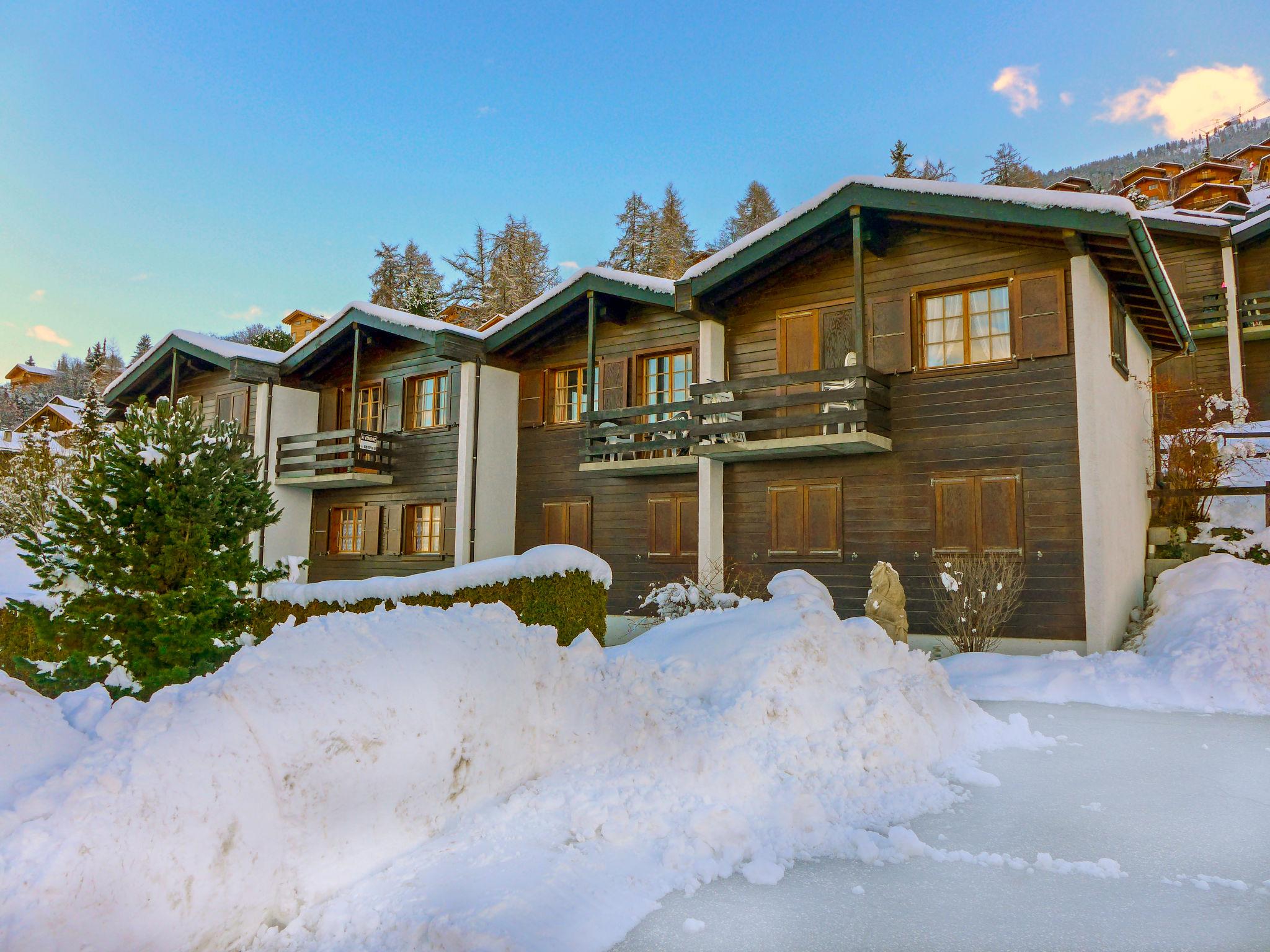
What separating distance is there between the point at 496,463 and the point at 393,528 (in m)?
3.46

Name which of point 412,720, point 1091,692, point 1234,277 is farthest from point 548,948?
point 1234,277

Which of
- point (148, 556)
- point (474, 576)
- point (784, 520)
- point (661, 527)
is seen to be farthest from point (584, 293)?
point (148, 556)

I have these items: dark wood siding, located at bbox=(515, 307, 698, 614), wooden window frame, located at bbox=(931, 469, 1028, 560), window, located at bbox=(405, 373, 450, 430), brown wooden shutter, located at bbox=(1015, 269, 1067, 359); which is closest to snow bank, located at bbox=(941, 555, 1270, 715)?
wooden window frame, located at bbox=(931, 469, 1028, 560)

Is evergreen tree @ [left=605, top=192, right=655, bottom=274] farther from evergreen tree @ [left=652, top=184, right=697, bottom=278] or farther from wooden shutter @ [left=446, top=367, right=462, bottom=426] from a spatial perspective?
wooden shutter @ [left=446, top=367, right=462, bottom=426]

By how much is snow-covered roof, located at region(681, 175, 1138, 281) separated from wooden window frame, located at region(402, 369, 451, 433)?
23.8 ft

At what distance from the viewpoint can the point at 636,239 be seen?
48.7 metres

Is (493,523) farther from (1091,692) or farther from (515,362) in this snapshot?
(1091,692)

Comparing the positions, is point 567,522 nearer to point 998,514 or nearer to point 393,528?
point 393,528

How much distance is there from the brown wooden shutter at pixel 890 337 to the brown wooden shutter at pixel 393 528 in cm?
1191

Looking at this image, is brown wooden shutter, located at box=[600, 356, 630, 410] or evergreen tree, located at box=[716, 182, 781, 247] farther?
evergreen tree, located at box=[716, 182, 781, 247]

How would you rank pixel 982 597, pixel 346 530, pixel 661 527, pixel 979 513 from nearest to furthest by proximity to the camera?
pixel 982 597
pixel 979 513
pixel 661 527
pixel 346 530

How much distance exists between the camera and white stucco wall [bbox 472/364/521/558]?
1883cm

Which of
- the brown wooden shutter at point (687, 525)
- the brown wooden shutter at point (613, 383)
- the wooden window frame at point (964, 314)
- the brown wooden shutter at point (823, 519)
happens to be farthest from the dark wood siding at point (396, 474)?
the wooden window frame at point (964, 314)

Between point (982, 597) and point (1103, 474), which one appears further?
point (1103, 474)
